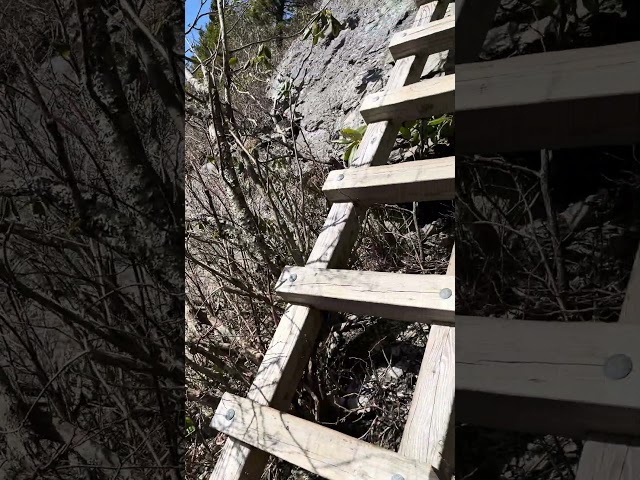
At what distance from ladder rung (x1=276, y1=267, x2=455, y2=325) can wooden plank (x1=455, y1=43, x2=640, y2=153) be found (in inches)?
21.1

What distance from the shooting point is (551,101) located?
433 mm

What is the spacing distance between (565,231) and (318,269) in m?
0.75

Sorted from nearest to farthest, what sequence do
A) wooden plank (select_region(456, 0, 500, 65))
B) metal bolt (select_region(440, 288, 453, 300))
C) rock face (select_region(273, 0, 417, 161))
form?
wooden plank (select_region(456, 0, 500, 65)) → metal bolt (select_region(440, 288, 453, 300)) → rock face (select_region(273, 0, 417, 161))

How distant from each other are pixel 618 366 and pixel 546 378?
0.15ft

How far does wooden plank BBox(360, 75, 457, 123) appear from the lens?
52.3 inches

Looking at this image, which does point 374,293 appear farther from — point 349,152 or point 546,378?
point 349,152

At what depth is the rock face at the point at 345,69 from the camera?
2.30 m

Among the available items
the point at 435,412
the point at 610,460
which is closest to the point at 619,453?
the point at 610,460

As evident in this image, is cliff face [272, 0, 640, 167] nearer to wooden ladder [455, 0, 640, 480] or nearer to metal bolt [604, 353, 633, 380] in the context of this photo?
wooden ladder [455, 0, 640, 480]

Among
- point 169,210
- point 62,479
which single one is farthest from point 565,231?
point 62,479

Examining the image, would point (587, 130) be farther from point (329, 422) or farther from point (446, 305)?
point (329, 422)

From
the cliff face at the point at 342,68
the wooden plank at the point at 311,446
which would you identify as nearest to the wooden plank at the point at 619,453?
the wooden plank at the point at 311,446

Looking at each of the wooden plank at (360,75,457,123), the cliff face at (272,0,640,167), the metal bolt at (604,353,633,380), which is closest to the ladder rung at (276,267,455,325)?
the wooden plank at (360,75,457,123)

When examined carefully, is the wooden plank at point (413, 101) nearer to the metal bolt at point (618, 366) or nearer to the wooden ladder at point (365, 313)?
the wooden ladder at point (365, 313)
